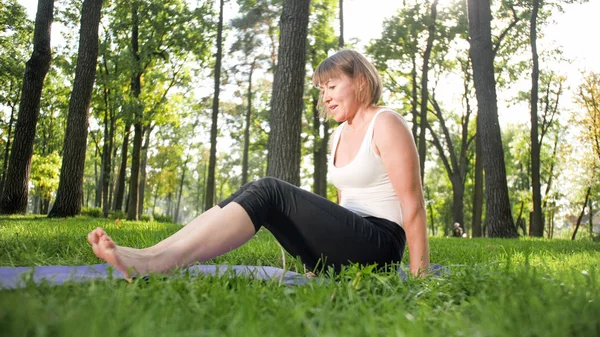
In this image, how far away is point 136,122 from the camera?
17703 mm

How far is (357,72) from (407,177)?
34.0 inches

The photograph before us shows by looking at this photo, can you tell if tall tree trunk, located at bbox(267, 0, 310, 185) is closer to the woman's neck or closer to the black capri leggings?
the woman's neck

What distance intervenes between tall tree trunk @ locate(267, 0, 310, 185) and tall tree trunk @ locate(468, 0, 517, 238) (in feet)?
19.2

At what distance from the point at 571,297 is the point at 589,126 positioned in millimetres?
25565

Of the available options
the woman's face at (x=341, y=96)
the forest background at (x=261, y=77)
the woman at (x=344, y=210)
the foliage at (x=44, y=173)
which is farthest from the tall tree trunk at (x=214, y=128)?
the woman at (x=344, y=210)

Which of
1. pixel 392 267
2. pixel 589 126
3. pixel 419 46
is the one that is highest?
pixel 419 46

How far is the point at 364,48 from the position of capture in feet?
69.5

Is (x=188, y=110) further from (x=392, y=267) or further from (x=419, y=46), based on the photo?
(x=392, y=267)

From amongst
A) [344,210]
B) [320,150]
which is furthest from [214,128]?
[344,210]

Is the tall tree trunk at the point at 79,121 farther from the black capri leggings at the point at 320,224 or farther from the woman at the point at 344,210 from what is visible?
the black capri leggings at the point at 320,224

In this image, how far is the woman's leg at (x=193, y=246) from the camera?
2.40m

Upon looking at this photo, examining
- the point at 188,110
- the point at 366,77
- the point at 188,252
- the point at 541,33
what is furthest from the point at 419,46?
the point at 188,252

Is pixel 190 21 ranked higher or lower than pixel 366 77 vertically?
higher

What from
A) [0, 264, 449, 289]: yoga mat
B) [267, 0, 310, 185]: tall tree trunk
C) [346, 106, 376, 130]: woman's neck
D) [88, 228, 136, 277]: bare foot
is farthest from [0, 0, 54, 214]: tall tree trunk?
[88, 228, 136, 277]: bare foot
